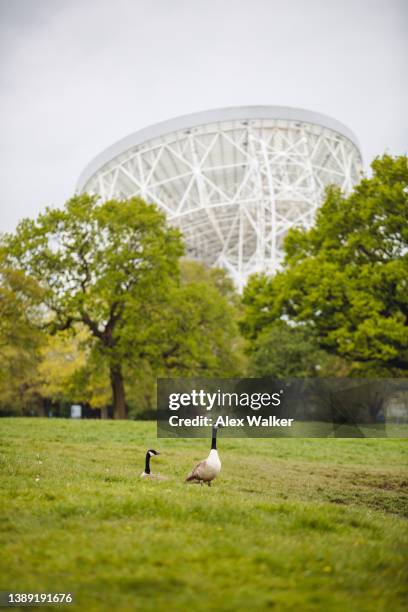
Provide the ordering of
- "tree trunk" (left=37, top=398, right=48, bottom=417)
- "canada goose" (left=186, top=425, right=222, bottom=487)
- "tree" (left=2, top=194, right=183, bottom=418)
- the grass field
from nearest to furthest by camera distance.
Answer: the grass field → "canada goose" (left=186, top=425, right=222, bottom=487) → "tree" (left=2, top=194, right=183, bottom=418) → "tree trunk" (left=37, top=398, right=48, bottom=417)

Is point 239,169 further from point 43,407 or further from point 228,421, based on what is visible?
point 228,421

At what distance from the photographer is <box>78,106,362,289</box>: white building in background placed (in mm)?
42250

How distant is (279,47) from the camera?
4547 cm

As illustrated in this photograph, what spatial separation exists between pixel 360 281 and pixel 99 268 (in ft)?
38.2

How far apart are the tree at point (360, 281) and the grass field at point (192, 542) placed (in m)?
14.2

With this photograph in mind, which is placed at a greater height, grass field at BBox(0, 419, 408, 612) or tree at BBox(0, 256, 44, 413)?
tree at BBox(0, 256, 44, 413)

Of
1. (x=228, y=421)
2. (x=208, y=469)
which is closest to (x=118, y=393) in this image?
(x=228, y=421)

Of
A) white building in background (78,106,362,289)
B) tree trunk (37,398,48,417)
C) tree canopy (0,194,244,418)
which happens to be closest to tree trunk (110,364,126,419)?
tree canopy (0,194,244,418)

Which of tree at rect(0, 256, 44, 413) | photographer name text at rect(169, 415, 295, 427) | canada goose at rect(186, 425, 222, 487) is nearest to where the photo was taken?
canada goose at rect(186, 425, 222, 487)

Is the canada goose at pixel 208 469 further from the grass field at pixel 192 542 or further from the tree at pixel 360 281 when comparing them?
the tree at pixel 360 281

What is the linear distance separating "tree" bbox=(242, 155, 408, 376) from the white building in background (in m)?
12.1

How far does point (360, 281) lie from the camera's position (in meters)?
26.4

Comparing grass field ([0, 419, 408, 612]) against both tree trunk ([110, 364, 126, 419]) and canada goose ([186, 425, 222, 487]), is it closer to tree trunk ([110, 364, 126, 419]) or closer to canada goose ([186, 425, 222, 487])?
canada goose ([186, 425, 222, 487])

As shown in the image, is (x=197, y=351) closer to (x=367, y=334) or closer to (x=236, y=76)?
(x=367, y=334)
